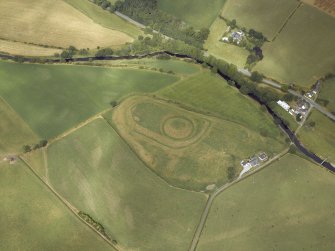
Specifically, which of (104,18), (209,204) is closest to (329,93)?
(209,204)

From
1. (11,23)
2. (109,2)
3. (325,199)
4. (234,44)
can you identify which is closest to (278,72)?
(234,44)

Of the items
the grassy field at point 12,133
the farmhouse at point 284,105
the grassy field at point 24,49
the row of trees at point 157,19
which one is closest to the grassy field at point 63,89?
the grassy field at point 12,133

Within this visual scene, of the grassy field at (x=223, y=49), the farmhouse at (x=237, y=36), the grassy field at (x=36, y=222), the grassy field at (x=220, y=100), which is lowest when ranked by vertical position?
the grassy field at (x=36, y=222)

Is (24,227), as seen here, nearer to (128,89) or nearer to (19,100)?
(19,100)

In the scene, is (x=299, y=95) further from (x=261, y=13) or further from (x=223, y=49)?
(x=261, y=13)

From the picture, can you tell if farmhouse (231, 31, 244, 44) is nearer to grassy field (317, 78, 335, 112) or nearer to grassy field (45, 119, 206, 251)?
grassy field (317, 78, 335, 112)

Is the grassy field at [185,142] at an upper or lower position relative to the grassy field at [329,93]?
lower

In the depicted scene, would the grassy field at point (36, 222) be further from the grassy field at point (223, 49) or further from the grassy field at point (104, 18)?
the grassy field at point (223, 49)
